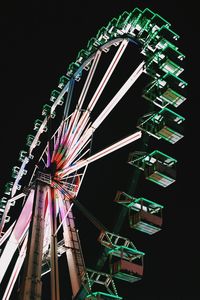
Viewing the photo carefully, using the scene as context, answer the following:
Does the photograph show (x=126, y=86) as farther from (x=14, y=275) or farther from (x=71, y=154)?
(x=14, y=275)

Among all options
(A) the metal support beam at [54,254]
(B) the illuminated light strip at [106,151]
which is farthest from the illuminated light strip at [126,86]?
(A) the metal support beam at [54,254]

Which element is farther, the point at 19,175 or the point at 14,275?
the point at 19,175

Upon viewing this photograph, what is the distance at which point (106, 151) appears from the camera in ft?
45.2

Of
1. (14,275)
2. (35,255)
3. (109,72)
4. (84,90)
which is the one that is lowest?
(14,275)

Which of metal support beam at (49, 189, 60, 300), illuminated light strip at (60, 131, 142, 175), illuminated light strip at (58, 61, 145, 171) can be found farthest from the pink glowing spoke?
metal support beam at (49, 189, 60, 300)

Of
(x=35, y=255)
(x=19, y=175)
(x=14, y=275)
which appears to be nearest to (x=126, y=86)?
(x=35, y=255)

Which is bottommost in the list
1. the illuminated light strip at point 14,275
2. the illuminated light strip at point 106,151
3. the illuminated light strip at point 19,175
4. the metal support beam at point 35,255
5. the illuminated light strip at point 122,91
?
the illuminated light strip at point 14,275

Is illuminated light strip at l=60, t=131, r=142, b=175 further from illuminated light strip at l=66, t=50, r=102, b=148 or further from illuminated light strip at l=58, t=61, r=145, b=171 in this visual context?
illuminated light strip at l=66, t=50, r=102, b=148

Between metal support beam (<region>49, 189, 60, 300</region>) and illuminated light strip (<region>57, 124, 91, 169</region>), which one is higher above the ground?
illuminated light strip (<region>57, 124, 91, 169</region>)

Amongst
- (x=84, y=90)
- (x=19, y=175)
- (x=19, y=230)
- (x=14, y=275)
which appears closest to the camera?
(x=14, y=275)

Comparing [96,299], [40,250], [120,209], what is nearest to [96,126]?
[120,209]

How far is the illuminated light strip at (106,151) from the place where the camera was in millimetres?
13086

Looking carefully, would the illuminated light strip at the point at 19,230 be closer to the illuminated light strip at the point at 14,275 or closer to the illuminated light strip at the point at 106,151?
the illuminated light strip at the point at 14,275

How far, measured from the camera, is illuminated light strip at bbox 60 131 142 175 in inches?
515
